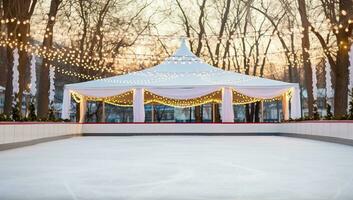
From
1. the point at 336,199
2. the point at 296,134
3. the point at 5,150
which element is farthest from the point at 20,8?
the point at 336,199

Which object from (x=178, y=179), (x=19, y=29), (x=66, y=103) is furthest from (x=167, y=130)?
(x=178, y=179)

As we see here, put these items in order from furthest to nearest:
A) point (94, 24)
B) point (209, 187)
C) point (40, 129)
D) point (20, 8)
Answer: point (94, 24) → point (20, 8) → point (40, 129) → point (209, 187)

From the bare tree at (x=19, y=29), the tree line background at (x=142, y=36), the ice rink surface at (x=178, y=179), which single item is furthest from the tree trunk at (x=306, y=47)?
the ice rink surface at (x=178, y=179)

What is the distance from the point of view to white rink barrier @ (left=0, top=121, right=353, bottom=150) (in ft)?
56.4

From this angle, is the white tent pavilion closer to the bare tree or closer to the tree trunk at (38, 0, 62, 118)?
the tree trunk at (38, 0, 62, 118)

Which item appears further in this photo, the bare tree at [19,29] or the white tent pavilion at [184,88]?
the white tent pavilion at [184,88]

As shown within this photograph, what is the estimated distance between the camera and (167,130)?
30.0 metres

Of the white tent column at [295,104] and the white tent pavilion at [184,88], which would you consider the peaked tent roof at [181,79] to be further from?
the white tent column at [295,104]

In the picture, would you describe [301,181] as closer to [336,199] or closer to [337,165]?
[336,199]

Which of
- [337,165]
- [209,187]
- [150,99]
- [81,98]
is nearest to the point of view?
[209,187]

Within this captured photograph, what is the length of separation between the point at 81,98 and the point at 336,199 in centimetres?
2567

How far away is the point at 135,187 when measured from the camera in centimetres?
702

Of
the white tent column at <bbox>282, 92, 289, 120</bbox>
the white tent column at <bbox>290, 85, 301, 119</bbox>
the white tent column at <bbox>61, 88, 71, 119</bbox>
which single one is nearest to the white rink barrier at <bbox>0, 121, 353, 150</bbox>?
the white tent column at <bbox>290, 85, 301, 119</bbox>

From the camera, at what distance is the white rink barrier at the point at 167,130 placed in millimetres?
17188
